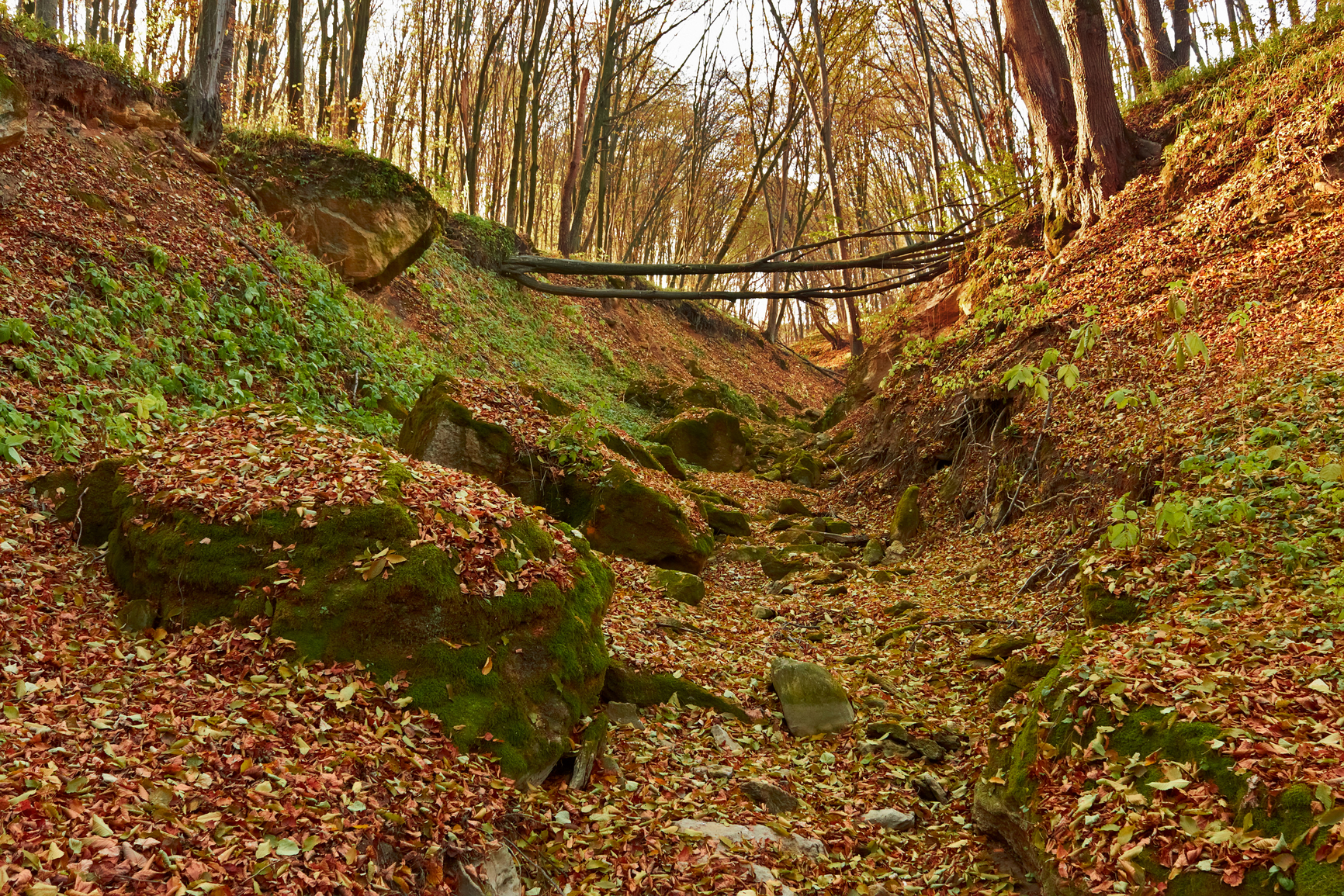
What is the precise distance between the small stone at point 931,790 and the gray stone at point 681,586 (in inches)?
125

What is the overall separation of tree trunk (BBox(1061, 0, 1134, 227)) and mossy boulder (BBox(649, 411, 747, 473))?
6929 millimetres

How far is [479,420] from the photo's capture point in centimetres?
802

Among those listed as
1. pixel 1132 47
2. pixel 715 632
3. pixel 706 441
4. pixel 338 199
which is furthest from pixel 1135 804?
pixel 1132 47

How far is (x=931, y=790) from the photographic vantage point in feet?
14.7

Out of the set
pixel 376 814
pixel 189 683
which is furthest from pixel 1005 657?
pixel 189 683

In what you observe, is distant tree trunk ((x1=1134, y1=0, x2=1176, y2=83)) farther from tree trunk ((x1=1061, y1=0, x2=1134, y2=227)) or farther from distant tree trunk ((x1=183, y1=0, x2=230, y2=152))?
distant tree trunk ((x1=183, y1=0, x2=230, y2=152))

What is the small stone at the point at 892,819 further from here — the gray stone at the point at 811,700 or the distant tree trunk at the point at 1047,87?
the distant tree trunk at the point at 1047,87

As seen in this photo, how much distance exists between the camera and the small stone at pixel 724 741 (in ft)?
16.0

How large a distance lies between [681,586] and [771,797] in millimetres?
3288

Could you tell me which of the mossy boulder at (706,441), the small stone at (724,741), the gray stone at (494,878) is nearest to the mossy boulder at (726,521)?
the mossy boulder at (706,441)

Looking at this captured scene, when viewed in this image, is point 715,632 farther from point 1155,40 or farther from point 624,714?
point 1155,40

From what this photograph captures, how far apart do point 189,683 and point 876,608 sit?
566 cm

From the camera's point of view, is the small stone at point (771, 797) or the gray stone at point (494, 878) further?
the small stone at point (771, 797)

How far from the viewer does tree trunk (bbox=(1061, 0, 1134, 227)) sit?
1012 centimetres
